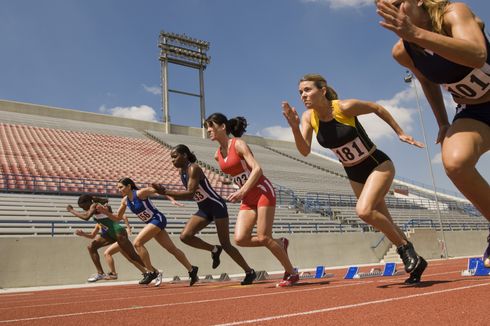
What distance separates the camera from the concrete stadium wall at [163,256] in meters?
10.4

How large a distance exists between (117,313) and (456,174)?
2.74 metres

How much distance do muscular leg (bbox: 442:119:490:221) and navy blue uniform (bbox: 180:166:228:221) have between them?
179 inches

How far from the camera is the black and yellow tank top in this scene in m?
4.36

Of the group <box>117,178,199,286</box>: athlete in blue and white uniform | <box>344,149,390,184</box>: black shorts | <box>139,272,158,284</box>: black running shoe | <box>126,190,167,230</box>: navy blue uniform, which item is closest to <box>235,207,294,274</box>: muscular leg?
<box>344,149,390,184</box>: black shorts

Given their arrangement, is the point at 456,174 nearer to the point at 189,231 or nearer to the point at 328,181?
the point at 189,231

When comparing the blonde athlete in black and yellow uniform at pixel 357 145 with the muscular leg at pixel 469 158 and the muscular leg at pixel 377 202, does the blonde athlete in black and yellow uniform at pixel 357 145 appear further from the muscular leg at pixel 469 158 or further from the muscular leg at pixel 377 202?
the muscular leg at pixel 469 158

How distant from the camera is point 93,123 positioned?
35.4m

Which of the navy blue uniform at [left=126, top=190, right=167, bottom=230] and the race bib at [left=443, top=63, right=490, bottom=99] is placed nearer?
the race bib at [left=443, top=63, right=490, bottom=99]

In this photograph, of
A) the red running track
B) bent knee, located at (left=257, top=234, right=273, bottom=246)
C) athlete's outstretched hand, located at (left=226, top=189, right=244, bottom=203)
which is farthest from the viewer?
bent knee, located at (left=257, top=234, right=273, bottom=246)

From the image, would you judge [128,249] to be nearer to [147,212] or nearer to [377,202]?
[147,212]

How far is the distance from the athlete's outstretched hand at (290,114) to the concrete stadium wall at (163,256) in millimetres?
8650

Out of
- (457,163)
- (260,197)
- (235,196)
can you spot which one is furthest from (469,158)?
(260,197)

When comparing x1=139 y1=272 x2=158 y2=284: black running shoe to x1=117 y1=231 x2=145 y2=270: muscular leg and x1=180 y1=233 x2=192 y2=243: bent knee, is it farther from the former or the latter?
x1=180 y1=233 x2=192 y2=243: bent knee

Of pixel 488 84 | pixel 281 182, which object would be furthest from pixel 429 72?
pixel 281 182
